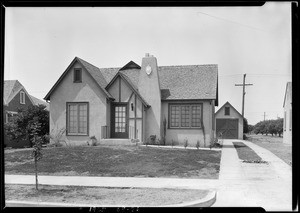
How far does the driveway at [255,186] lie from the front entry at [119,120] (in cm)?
816

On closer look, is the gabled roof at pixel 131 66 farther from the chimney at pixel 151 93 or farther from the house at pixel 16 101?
the house at pixel 16 101

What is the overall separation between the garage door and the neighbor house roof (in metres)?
17.6

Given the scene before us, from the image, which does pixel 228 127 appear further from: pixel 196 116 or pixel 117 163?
pixel 117 163

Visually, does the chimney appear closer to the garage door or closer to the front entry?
the front entry

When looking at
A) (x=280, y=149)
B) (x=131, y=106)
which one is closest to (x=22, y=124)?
(x=131, y=106)

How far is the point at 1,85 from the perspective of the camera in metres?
4.48

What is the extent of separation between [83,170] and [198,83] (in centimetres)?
1103

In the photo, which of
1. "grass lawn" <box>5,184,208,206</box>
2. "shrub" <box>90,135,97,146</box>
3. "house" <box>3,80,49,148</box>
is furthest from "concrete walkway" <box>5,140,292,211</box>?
"house" <box>3,80,49,148</box>

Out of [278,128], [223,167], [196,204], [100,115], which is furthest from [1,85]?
[278,128]

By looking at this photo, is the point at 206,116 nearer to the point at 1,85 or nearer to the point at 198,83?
the point at 198,83

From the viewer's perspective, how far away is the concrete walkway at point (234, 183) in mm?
6598

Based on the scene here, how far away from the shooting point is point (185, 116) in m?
18.6

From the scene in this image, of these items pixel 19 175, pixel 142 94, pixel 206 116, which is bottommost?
pixel 19 175

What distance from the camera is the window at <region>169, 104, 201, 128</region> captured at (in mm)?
18438
